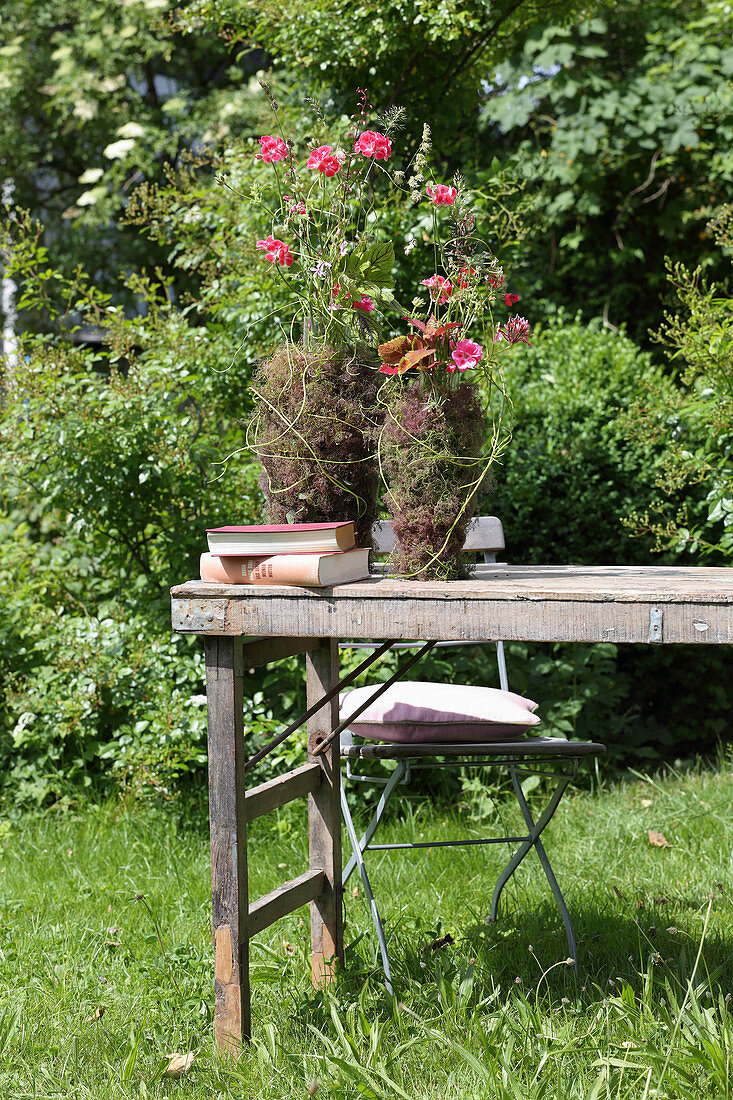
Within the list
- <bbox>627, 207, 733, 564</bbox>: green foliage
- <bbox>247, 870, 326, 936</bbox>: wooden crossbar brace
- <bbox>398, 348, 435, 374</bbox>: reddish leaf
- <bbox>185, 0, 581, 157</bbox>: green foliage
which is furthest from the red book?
<bbox>185, 0, 581, 157</bbox>: green foliage

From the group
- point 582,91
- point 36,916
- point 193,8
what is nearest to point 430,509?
point 36,916

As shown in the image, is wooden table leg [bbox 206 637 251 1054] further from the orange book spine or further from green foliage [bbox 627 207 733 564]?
green foliage [bbox 627 207 733 564]

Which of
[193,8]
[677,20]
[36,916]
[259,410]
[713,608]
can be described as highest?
[677,20]

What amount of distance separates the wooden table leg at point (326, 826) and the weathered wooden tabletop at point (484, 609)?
499 millimetres

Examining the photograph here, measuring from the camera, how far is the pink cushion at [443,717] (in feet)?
7.38

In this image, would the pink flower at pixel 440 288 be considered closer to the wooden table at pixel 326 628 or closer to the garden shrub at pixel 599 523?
the wooden table at pixel 326 628

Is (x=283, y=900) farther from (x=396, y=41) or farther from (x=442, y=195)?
(x=396, y=41)

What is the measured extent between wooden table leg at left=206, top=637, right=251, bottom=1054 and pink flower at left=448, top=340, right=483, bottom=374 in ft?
2.20

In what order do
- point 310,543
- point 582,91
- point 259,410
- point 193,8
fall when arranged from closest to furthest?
point 310,543 → point 259,410 → point 193,8 → point 582,91

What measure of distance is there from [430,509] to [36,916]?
5.67 feet

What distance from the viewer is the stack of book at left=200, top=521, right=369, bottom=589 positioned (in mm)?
1758

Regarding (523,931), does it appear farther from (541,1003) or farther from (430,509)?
(430,509)

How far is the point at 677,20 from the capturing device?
5965 mm

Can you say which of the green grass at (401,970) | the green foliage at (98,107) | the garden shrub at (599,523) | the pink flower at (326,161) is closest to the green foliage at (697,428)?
the garden shrub at (599,523)
